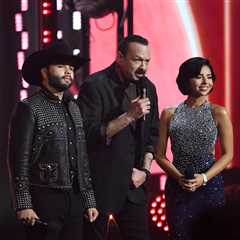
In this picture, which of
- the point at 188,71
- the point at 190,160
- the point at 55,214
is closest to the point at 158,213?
the point at 190,160

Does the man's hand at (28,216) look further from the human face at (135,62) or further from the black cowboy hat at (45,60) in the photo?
A: the human face at (135,62)

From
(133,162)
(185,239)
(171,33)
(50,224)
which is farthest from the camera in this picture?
(171,33)

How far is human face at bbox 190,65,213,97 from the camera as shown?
319cm

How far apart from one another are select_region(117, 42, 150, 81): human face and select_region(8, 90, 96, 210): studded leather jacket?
0.56 m

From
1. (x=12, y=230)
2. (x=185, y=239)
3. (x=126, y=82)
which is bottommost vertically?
(x=12, y=230)

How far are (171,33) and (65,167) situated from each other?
238 cm

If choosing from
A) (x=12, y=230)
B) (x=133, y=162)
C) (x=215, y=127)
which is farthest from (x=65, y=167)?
(x=12, y=230)

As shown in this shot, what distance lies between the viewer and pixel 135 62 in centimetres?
326

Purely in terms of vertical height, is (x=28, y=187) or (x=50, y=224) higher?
(x=28, y=187)

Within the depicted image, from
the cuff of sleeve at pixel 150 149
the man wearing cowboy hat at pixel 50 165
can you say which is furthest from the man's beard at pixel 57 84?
the cuff of sleeve at pixel 150 149

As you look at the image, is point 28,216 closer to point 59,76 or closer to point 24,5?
point 59,76

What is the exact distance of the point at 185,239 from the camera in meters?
3.16

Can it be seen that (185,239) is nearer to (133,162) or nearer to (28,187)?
(133,162)

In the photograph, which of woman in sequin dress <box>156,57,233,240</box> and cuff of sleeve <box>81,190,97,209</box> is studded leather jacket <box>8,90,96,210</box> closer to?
cuff of sleeve <box>81,190,97,209</box>
